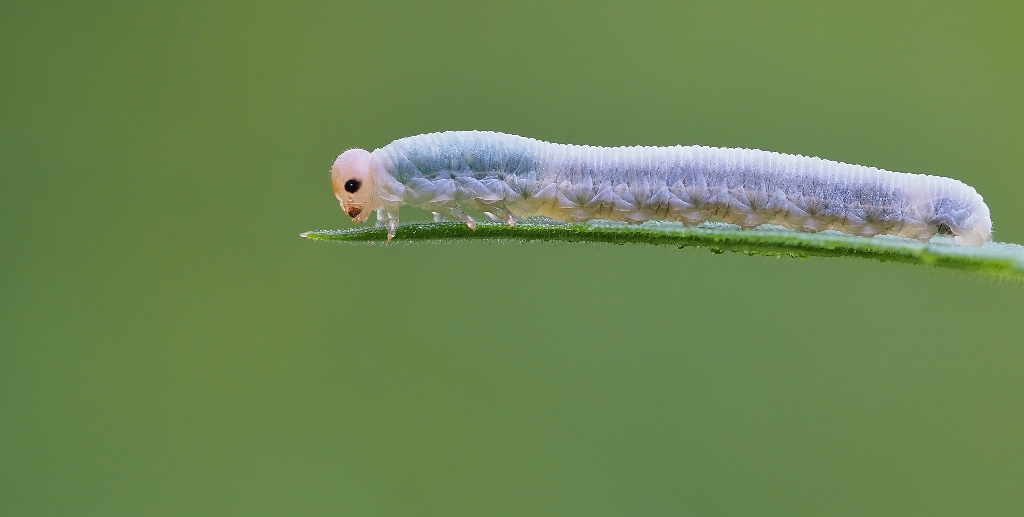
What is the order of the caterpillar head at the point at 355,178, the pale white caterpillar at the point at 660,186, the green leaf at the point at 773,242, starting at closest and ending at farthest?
the green leaf at the point at 773,242 → the pale white caterpillar at the point at 660,186 → the caterpillar head at the point at 355,178

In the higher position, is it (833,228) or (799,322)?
(833,228)

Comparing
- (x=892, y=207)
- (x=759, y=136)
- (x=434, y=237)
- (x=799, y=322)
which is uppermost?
Answer: (x=759, y=136)

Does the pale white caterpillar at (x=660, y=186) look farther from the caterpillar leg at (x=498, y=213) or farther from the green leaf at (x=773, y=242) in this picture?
the green leaf at (x=773, y=242)

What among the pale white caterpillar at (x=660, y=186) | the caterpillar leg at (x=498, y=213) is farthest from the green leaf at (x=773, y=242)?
the caterpillar leg at (x=498, y=213)

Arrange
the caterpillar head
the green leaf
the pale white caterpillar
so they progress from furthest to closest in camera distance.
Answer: the caterpillar head < the pale white caterpillar < the green leaf

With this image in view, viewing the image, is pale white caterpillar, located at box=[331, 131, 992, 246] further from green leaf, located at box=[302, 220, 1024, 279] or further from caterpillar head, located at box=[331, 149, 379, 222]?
green leaf, located at box=[302, 220, 1024, 279]

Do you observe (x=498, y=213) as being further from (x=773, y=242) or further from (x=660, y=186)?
(x=773, y=242)

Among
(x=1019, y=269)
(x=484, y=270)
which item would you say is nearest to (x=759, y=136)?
(x=484, y=270)

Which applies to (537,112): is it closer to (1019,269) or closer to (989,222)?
(989,222)

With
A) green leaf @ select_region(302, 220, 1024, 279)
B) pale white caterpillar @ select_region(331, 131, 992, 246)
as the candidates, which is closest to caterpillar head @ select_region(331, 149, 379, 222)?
pale white caterpillar @ select_region(331, 131, 992, 246)
